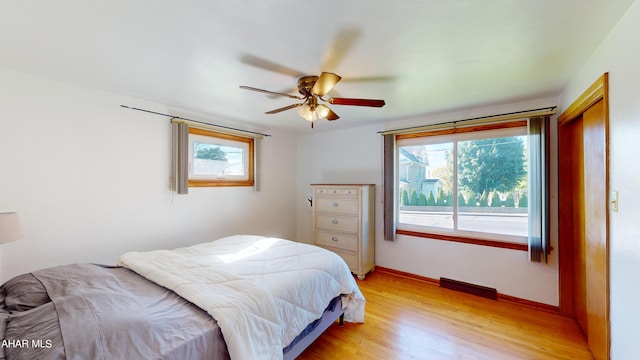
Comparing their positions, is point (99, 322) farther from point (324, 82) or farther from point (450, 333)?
point (450, 333)

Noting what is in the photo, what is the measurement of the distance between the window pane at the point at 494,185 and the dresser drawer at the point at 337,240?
1.39 metres

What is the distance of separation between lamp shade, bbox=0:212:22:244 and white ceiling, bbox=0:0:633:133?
112 cm

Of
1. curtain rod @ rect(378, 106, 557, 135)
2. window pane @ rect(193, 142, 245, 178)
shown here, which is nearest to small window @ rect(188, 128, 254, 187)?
window pane @ rect(193, 142, 245, 178)

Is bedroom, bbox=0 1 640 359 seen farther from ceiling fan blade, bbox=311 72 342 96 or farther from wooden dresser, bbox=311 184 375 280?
ceiling fan blade, bbox=311 72 342 96

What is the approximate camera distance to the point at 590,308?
1.89 metres

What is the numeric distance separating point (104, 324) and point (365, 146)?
3354mm

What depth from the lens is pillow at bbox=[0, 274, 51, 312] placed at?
126 cm

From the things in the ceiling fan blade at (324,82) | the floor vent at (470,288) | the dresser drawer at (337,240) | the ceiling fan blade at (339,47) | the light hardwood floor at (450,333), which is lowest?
the light hardwood floor at (450,333)

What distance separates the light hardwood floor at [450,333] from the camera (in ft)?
6.23

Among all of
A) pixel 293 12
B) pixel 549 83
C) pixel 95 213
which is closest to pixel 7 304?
pixel 95 213

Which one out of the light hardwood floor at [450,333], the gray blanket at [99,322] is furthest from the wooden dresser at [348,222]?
the gray blanket at [99,322]

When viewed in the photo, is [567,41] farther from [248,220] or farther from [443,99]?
Answer: [248,220]

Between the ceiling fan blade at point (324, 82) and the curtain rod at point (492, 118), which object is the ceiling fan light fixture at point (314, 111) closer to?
the ceiling fan blade at point (324, 82)

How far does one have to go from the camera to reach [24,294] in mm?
1319
